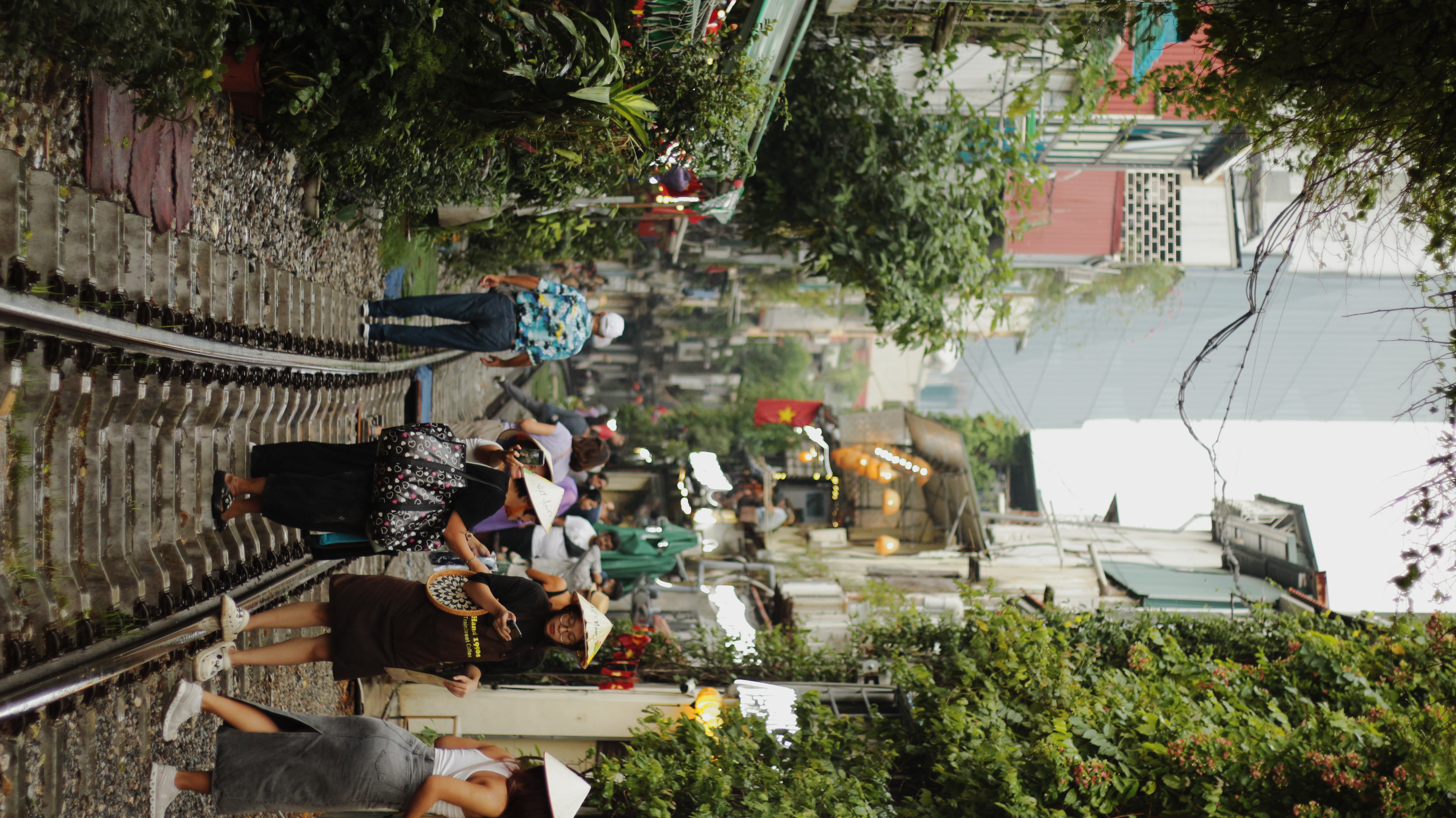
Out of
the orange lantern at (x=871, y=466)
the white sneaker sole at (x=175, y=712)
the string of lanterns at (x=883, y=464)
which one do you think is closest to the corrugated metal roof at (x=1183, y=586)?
→ the string of lanterns at (x=883, y=464)

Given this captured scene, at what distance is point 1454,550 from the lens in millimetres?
3648

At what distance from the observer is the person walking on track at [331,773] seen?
3865 mm

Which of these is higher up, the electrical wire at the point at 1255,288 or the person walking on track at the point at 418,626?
the electrical wire at the point at 1255,288

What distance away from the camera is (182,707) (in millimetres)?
3738

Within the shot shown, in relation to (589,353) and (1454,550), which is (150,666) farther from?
(589,353)

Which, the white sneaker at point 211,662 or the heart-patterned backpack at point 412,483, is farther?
the heart-patterned backpack at point 412,483

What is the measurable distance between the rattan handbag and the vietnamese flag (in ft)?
48.7

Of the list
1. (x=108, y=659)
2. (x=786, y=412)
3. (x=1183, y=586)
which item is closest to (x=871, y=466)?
(x=786, y=412)

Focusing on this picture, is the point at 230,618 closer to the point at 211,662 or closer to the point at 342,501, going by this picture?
the point at 211,662

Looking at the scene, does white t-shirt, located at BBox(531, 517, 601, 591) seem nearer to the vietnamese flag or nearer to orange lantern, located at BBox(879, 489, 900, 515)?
orange lantern, located at BBox(879, 489, 900, 515)

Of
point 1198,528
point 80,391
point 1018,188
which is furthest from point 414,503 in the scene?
point 1198,528

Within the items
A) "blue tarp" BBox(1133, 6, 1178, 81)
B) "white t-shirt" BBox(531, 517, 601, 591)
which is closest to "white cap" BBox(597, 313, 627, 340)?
"white t-shirt" BBox(531, 517, 601, 591)

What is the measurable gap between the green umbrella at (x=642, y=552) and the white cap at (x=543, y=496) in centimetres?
474

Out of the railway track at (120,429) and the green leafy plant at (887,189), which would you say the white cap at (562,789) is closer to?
the railway track at (120,429)
